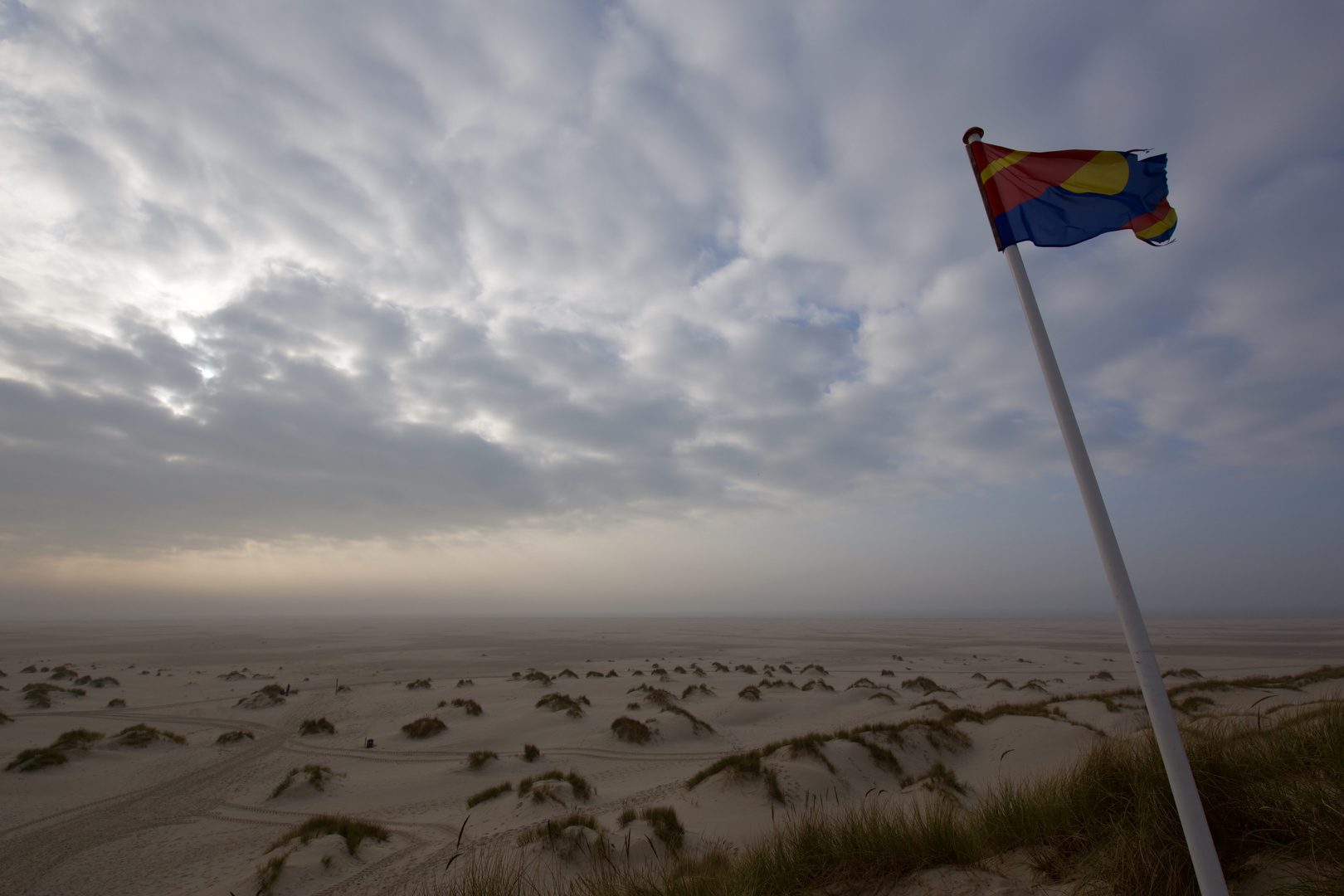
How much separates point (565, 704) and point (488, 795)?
11074mm

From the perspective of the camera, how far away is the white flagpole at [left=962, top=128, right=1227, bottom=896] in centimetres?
364

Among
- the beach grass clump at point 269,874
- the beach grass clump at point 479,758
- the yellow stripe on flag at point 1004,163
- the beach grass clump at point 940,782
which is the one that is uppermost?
the yellow stripe on flag at point 1004,163

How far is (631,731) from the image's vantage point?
→ 20.0 meters

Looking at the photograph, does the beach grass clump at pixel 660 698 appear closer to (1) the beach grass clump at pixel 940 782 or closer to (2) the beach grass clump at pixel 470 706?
(2) the beach grass clump at pixel 470 706

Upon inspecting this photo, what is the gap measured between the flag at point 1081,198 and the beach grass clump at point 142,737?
28818mm

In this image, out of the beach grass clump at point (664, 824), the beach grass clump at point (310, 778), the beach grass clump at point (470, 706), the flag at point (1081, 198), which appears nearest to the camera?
the flag at point (1081, 198)

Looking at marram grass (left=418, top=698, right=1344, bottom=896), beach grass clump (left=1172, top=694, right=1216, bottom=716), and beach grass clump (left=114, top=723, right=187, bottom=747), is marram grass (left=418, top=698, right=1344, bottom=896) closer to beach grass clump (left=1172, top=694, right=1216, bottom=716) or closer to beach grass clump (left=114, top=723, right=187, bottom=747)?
beach grass clump (left=1172, top=694, right=1216, bottom=716)

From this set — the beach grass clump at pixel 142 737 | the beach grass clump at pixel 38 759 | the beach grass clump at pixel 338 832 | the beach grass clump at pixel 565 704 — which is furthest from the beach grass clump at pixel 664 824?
the beach grass clump at pixel 142 737

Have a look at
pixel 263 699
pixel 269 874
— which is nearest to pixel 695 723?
pixel 269 874

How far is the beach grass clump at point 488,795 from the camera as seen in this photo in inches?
538

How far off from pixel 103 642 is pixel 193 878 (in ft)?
289

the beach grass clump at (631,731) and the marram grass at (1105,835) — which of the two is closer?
the marram grass at (1105,835)

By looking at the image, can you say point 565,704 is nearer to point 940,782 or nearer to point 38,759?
point 38,759

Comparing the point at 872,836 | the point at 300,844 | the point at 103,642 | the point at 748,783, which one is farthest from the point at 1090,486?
the point at 103,642
